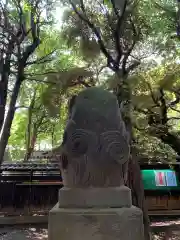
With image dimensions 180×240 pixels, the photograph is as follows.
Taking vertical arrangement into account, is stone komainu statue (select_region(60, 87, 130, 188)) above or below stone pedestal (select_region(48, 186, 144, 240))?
above

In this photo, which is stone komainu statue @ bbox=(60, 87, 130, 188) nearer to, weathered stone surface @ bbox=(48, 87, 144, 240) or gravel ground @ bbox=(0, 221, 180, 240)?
weathered stone surface @ bbox=(48, 87, 144, 240)

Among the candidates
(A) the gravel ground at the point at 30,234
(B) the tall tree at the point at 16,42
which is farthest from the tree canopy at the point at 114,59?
(A) the gravel ground at the point at 30,234

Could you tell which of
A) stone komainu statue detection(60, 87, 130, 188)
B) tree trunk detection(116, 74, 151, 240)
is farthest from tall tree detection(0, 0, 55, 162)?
stone komainu statue detection(60, 87, 130, 188)

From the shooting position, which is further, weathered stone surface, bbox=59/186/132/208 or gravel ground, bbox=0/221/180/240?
gravel ground, bbox=0/221/180/240

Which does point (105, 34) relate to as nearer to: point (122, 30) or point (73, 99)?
point (122, 30)

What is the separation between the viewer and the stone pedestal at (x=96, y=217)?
3.24 m

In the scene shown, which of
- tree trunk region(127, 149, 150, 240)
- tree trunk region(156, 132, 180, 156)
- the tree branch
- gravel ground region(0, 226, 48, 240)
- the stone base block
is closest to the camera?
the stone base block

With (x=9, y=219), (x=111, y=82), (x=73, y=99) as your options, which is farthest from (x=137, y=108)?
(x=9, y=219)

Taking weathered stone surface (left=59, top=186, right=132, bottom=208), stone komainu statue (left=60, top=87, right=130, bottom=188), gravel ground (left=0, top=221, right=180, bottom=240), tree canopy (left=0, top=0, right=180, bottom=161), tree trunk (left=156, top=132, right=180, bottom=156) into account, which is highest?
tree canopy (left=0, top=0, right=180, bottom=161)

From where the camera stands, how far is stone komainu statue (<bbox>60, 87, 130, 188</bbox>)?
11.9 ft

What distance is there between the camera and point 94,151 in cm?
364

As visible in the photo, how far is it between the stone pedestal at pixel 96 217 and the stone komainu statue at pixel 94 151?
0.49ft

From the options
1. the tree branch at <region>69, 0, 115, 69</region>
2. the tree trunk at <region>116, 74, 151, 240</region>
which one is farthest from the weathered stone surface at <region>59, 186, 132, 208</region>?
the tree branch at <region>69, 0, 115, 69</region>

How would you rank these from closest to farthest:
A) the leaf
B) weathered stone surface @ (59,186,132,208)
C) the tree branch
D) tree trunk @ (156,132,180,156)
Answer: weathered stone surface @ (59,186,132,208) < the tree branch < the leaf < tree trunk @ (156,132,180,156)
